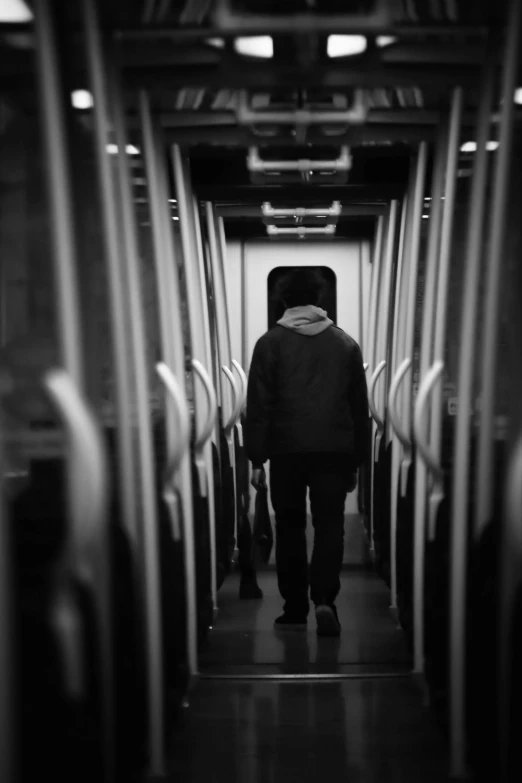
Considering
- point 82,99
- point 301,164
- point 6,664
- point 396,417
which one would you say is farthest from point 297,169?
point 6,664

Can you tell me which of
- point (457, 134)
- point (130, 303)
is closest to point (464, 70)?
point (457, 134)

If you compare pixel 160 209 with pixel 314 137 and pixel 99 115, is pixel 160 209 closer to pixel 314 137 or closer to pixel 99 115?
pixel 314 137

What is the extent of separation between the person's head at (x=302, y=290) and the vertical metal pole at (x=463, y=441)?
1945 mm

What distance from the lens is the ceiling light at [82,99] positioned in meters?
2.19

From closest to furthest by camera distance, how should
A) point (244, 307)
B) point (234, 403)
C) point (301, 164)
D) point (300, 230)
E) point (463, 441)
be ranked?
1. point (463, 441)
2. point (301, 164)
3. point (234, 403)
4. point (300, 230)
5. point (244, 307)

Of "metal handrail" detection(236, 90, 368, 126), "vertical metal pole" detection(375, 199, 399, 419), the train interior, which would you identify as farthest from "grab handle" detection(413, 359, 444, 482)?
"vertical metal pole" detection(375, 199, 399, 419)

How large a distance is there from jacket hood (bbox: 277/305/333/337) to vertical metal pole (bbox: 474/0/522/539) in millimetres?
2013

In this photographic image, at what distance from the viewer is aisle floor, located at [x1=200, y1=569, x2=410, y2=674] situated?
4.09m

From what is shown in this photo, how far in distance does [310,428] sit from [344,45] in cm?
197

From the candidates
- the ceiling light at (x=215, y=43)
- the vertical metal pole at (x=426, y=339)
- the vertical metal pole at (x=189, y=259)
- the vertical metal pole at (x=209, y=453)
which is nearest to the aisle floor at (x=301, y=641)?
the vertical metal pole at (x=209, y=453)

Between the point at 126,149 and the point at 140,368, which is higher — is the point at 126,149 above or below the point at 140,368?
above

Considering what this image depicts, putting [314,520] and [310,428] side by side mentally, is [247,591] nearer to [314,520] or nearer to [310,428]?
[314,520]

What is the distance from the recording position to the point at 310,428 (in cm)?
458

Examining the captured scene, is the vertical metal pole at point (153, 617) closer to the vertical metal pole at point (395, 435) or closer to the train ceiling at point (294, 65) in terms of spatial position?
the train ceiling at point (294, 65)
